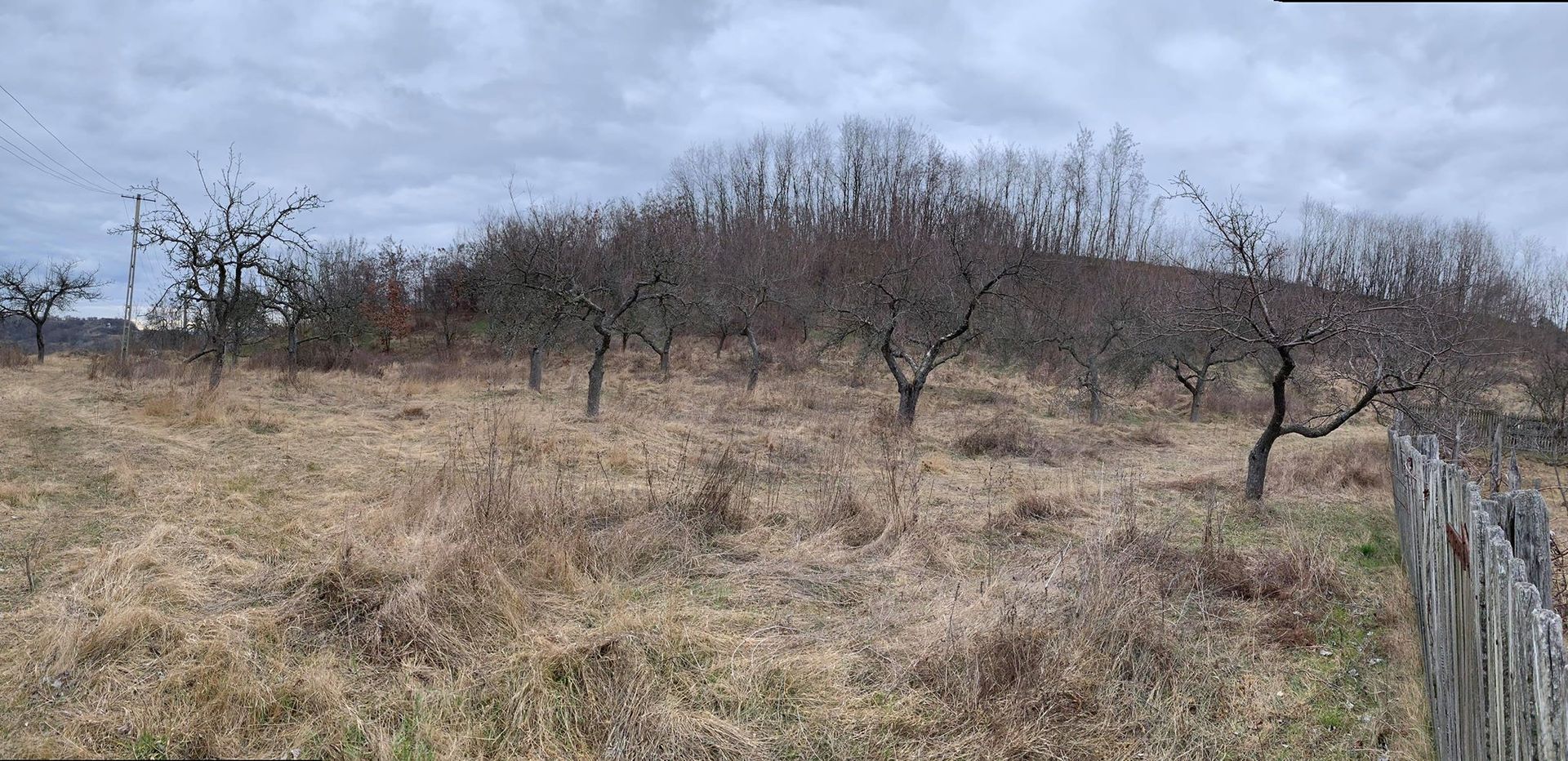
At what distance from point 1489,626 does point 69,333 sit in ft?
191

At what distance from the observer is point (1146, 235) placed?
3856 centimetres

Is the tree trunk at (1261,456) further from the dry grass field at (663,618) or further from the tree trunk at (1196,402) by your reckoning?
the tree trunk at (1196,402)

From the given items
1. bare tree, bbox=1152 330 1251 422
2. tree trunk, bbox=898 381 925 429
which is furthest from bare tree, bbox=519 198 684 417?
bare tree, bbox=1152 330 1251 422

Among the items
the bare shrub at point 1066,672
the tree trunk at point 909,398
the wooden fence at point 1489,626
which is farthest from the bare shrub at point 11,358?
the wooden fence at point 1489,626

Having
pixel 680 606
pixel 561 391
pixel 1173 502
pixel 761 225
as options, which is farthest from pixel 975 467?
pixel 761 225

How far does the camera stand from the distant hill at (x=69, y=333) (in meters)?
33.0

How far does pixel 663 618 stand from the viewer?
13.0 ft

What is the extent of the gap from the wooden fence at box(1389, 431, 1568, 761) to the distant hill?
37.9 metres

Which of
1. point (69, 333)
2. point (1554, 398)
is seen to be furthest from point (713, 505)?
point (69, 333)

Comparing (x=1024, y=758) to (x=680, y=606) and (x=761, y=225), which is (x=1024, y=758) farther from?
(x=761, y=225)

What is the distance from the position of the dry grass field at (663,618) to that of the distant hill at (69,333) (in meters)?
31.8

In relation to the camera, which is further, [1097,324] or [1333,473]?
[1097,324]

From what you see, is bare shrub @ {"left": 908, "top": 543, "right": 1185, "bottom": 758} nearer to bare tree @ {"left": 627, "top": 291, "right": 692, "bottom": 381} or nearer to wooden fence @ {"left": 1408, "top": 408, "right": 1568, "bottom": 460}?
wooden fence @ {"left": 1408, "top": 408, "right": 1568, "bottom": 460}

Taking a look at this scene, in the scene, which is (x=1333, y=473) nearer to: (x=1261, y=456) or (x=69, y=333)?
(x=1261, y=456)
